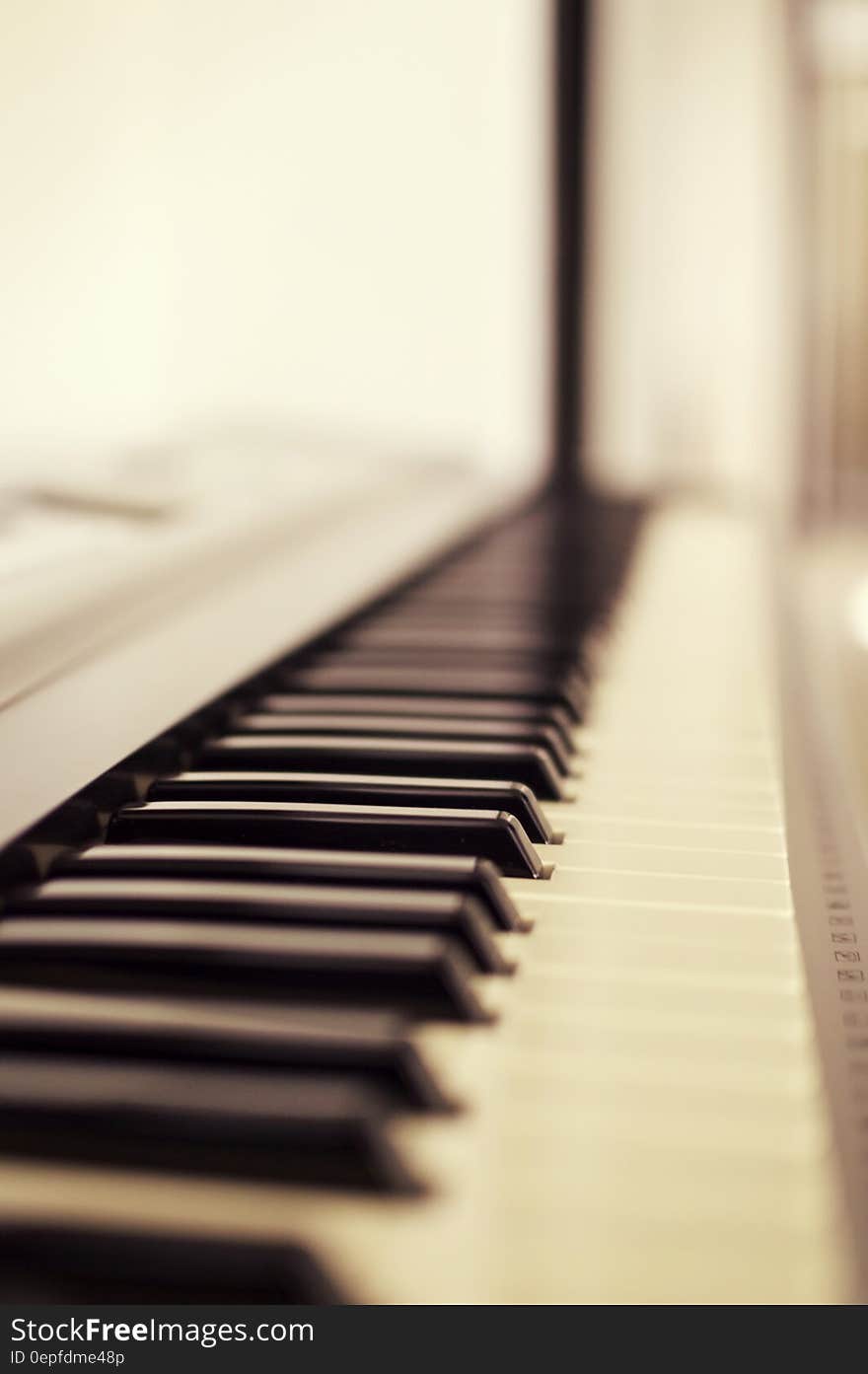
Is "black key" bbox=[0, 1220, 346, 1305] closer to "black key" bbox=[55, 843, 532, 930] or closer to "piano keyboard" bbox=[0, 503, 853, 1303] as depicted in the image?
"piano keyboard" bbox=[0, 503, 853, 1303]

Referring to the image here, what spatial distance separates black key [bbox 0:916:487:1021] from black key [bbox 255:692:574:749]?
32 centimetres

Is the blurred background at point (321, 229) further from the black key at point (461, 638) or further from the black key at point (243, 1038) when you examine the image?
the black key at point (243, 1038)

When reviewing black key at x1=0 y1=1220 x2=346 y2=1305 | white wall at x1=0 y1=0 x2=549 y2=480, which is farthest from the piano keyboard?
white wall at x1=0 y1=0 x2=549 y2=480

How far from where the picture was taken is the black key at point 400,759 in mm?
660

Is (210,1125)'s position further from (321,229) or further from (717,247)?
(717,247)

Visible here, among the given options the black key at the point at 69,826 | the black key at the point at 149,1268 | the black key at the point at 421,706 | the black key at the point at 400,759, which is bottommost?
the black key at the point at 149,1268

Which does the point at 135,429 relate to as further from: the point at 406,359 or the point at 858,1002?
the point at 858,1002

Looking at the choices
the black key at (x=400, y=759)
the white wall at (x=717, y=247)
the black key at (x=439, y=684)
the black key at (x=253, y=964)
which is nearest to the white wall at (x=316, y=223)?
the black key at (x=439, y=684)

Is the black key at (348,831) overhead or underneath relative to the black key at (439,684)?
underneath

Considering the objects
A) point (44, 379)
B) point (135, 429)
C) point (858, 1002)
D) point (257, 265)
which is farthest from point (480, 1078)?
point (257, 265)

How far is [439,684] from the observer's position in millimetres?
824

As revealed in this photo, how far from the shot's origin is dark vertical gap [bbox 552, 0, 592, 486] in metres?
3.39

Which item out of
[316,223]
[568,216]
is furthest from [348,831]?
[568,216]

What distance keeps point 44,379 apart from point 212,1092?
126 centimetres
